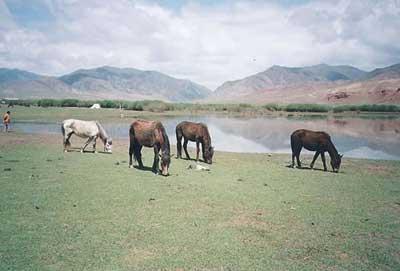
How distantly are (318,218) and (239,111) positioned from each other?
8204 centimetres

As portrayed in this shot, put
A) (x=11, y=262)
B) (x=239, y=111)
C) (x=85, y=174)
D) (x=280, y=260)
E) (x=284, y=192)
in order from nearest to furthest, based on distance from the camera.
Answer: (x=11, y=262) → (x=280, y=260) → (x=284, y=192) → (x=85, y=174) → (x=239, y=111)

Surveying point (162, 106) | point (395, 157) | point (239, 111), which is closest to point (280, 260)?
point (395, 157)

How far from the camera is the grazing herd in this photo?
15.3 meters

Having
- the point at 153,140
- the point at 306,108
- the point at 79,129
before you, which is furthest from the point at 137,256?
the point at 306,108

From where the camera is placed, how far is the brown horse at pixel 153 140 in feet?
48.8

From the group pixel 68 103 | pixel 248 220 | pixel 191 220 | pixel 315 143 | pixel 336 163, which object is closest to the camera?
pixel 191 220

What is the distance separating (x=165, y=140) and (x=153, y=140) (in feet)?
2.01

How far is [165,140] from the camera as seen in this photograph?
15.2m

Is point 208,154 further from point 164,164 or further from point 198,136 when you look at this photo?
point 164,164

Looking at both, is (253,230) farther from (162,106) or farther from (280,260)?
(162,106)

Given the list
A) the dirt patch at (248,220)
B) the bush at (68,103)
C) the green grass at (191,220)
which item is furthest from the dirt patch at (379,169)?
the bush at (68,103)

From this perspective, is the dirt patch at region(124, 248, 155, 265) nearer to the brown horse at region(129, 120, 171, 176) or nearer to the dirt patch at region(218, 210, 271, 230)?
the dirt patch at region(218, 210, 271, 230)

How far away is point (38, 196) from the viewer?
10.8m

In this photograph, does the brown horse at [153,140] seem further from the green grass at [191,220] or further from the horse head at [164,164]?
the green grass at [191,220]
